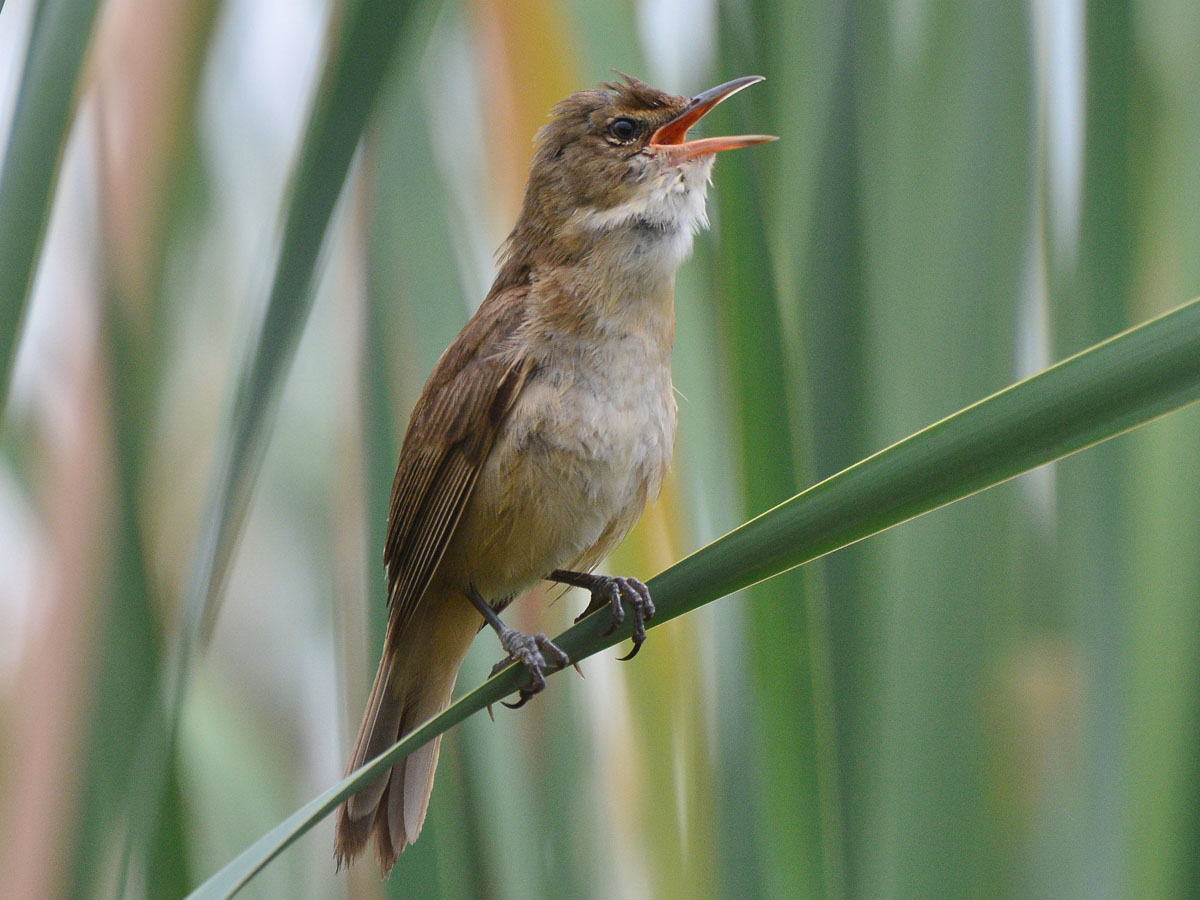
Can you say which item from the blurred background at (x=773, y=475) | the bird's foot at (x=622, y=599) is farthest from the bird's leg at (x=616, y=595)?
the blurred background at (x=773, y=475)

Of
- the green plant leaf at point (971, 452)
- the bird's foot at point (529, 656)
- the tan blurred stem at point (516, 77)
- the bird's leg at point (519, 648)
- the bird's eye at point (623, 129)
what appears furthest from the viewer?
the bird's eye at point (623, 129)

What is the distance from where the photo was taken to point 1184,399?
0.64 metres

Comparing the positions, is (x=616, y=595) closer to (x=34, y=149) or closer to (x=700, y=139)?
(x=700, y=139)

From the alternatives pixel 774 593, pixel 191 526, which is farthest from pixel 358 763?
pixel 774 593

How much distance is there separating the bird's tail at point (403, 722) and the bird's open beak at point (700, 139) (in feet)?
2.80

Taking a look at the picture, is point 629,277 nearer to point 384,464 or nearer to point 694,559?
point 384,464

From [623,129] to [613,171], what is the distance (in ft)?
0.34

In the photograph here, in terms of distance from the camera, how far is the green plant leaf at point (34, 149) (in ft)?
2.89

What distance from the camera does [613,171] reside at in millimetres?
1976

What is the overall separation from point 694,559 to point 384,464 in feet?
2.21

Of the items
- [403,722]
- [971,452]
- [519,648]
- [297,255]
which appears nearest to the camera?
[971,452]

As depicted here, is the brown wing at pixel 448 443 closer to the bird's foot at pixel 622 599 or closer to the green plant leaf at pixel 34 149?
the bird's foot at pixel 622 599

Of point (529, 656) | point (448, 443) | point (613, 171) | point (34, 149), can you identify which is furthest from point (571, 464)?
point (34, 149)

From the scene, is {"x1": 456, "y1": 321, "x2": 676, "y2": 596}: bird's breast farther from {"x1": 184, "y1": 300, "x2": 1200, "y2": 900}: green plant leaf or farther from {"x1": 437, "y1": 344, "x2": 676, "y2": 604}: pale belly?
{"x1": 184, "y1": 300, "x2": 1200, "y2": 900}: green plant leaf
